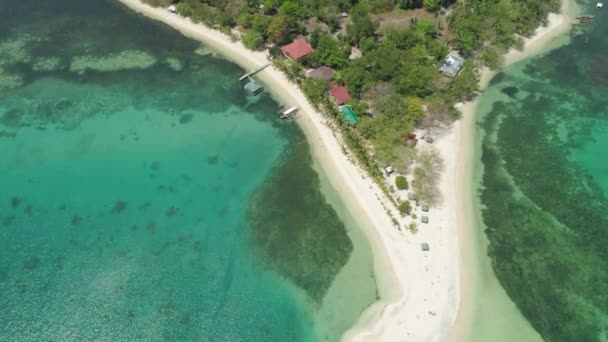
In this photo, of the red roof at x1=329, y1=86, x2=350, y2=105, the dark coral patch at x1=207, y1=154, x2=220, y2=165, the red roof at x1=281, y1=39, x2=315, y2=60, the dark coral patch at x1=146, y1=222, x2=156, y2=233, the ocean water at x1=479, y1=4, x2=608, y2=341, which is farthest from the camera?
the red roof at x1=281, y1=39, x2=315, y2=60

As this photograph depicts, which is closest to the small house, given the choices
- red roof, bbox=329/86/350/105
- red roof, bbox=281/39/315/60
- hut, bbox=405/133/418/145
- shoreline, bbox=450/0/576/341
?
shoreline, bbox=450/0/576/341

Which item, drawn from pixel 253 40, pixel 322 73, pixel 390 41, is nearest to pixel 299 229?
pixel 322 73

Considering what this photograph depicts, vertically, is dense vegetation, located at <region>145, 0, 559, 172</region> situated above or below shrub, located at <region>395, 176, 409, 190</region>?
above

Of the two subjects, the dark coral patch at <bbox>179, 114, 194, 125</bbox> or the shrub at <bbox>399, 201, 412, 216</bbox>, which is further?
the dark coral patch at <bbox>179, 114, 194, 125</bbox>

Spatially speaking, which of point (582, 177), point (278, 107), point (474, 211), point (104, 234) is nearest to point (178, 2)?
point (278, 107)

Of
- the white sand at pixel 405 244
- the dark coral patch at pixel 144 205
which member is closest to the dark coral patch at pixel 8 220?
the dark coral patch at pixel 144 205

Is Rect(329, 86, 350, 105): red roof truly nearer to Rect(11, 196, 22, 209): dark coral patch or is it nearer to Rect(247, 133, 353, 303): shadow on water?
Rect(247, 133, 353, 303): shadow on water

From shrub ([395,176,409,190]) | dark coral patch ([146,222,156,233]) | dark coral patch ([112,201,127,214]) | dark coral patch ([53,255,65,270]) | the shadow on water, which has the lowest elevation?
dark coral patch ([53,255,65,270])

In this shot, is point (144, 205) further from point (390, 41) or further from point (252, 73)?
point (390, 41)
